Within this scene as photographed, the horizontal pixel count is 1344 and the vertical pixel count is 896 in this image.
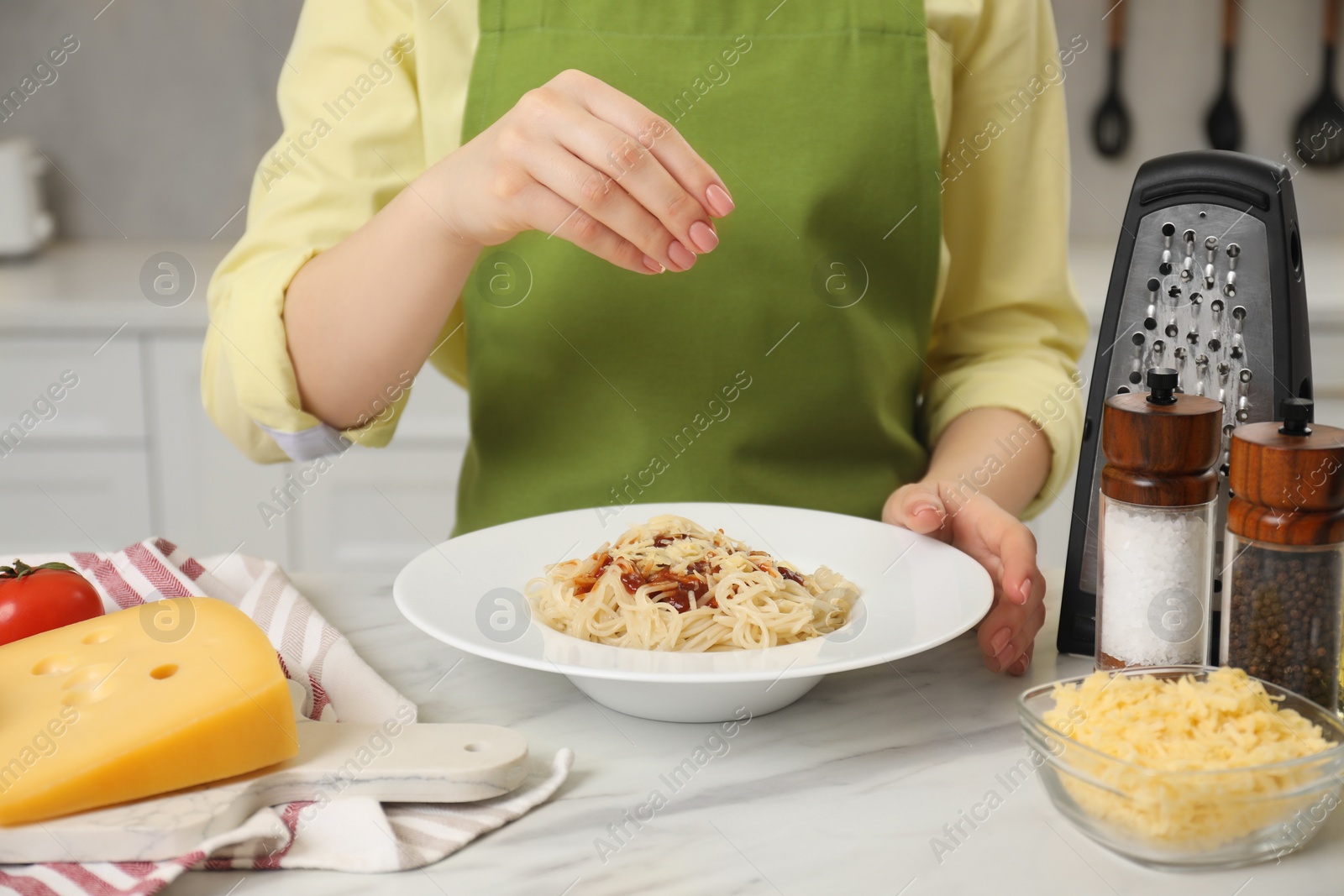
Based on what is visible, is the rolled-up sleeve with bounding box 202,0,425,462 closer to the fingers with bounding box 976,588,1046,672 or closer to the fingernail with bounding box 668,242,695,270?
the fingernail with bounding box 668,242,695,270

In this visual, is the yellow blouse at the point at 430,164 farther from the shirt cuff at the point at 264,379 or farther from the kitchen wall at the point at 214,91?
the kitchen wall at the point at 214,91

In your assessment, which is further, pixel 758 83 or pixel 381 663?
pixel 758 83

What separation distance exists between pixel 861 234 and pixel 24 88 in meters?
2.24

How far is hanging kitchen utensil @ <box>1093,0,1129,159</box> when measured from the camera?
8.54ft

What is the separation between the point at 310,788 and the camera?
0.64 meters

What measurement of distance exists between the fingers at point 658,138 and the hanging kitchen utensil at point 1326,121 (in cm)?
238

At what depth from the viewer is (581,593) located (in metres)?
0.83

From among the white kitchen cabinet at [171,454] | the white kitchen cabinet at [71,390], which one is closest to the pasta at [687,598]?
the white kitchen cabinet at [171,454]

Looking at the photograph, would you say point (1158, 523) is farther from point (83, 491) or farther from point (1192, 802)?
point (83, 491)

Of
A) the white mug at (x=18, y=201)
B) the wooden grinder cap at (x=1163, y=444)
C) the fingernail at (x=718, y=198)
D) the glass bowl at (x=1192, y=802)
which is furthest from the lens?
the white mug at (x=18, y=201)

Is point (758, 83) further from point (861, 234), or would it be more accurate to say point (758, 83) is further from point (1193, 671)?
point (1193, 671)

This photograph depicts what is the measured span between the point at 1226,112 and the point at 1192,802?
2.47 meters

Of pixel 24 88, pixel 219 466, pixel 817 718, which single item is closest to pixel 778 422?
pixel 817 718

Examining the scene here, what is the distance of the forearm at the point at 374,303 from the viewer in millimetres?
917
